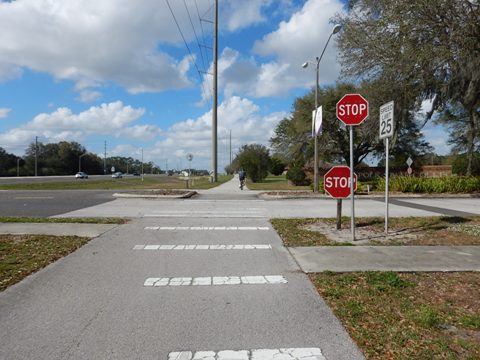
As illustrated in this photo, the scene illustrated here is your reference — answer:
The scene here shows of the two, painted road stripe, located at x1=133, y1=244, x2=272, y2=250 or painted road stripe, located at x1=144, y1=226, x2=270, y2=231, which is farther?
painted road stripe, located at x1=144, y1=226, x2=270, y2=231

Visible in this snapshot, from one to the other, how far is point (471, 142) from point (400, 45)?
73.7 ft

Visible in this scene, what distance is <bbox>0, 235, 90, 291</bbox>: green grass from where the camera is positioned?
5.67 m

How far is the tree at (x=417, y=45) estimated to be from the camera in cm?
1137

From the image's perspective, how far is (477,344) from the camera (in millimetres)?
3412

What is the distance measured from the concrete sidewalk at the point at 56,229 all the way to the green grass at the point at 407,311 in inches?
239

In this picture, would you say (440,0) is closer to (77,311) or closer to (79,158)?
(77,311)

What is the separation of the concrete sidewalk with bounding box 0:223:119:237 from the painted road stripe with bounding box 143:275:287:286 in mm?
4210

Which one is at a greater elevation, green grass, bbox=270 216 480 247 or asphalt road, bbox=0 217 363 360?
green grass, bbox=270 216 480 247

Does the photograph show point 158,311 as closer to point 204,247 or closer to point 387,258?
point 204,247

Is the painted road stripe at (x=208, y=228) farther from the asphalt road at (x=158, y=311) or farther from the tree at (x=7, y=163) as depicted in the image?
the tree at (x=7, y=163)

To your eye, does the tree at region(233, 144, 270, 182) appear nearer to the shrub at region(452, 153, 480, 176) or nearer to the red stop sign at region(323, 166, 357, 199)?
the shrub at region(452, 153, 480, 176)

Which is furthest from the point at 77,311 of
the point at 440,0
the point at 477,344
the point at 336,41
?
the point at 336,41

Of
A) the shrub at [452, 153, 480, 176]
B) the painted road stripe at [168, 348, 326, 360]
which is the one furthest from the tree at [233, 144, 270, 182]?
the painted road stripe at [168, 348, 326, 360]

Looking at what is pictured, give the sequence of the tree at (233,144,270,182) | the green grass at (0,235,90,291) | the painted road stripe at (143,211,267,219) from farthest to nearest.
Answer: the tree at (233,144,270,182)
the painted road stripe at (143,211,267,219)
the green grass at (0,235,90,291)
